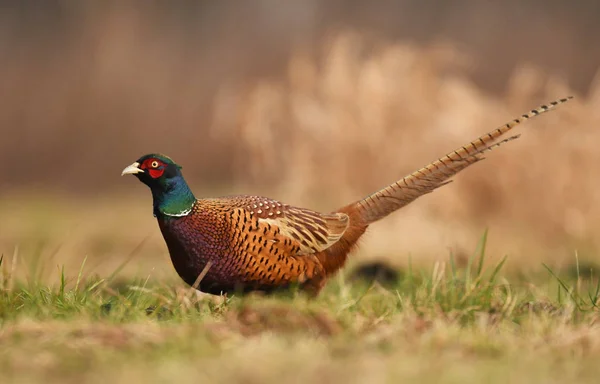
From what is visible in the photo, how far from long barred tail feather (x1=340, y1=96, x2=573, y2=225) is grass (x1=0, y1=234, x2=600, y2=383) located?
961 millimetres

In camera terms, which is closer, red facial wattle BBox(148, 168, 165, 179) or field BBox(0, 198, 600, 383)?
field BBox(0, 198, 600, 383)

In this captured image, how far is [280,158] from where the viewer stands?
36.1 ft

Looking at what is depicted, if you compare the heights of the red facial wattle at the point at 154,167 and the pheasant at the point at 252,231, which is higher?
the red facial wattle at the point at 154,167

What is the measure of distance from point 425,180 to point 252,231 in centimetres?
118

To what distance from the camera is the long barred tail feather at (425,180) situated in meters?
5.18

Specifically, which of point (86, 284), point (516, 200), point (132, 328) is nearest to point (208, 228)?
point (86, 284)

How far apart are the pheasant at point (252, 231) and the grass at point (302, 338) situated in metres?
0.32

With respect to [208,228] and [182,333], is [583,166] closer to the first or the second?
[208,228]

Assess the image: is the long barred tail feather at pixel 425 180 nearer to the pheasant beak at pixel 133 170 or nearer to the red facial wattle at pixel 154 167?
the red facial wattle at pixel 154 167

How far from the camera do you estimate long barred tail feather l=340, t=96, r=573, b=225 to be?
17.0 feet

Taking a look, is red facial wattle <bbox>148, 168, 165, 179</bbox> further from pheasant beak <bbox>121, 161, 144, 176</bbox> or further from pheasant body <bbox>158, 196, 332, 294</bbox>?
pheasant body <bbox>158, 196, 332, 294</bbox>

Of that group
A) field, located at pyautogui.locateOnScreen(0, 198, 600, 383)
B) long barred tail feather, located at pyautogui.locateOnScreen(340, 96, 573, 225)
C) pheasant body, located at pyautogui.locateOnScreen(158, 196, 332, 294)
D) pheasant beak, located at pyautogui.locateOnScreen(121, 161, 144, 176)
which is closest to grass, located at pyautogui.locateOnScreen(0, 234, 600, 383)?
field, located at pyautogui.locateOnScreen(0, 198, 600, 383)

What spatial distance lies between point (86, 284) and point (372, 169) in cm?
615

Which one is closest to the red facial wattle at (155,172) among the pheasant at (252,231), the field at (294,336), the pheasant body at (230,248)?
the pheasant at (252,231)
